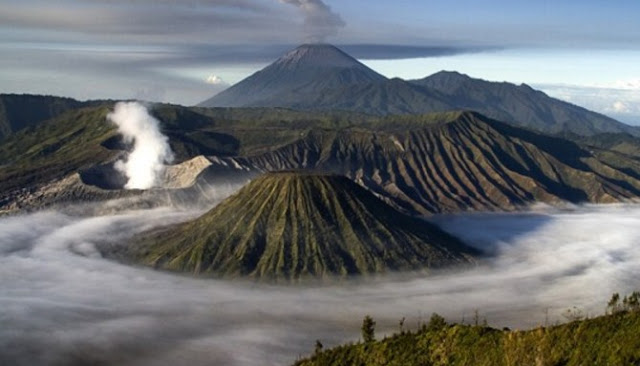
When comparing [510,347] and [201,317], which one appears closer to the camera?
[510,347]

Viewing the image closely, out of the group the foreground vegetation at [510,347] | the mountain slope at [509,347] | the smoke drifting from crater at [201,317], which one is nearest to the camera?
the mountain slope at [509,347]

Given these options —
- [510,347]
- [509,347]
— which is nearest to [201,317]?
[509,347]

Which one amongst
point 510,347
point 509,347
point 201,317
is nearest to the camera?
point 510,347

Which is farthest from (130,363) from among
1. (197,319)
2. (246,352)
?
(197,319)

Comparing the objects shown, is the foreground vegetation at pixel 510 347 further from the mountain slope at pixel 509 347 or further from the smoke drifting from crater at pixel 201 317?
the smoke drifting from crater at pixel 201 317

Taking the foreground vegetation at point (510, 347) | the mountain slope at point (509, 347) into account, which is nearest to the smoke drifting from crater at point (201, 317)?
the foreground vegetation at point (510, 347)

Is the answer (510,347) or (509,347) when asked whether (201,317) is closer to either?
(509,347)

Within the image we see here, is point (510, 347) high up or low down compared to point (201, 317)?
up

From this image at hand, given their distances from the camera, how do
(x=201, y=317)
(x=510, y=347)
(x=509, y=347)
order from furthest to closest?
(x=201, y=317) < (x=509, y=347) < (x=510, y=347)

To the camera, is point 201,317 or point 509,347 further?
point 201,317
